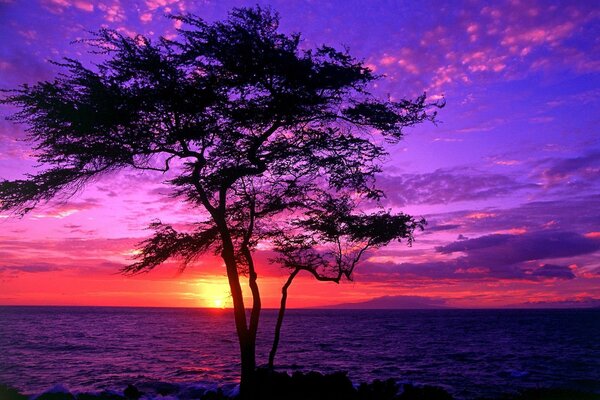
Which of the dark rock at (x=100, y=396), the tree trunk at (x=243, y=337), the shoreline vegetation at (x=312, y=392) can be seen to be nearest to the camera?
the tree trunk at (x=243, y=337)

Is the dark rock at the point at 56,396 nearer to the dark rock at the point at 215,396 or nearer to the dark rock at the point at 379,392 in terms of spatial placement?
the dark rock at the point at 215,396

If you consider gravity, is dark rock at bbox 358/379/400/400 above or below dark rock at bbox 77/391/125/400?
above

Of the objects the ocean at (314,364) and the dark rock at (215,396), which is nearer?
the dark rock at (215,396)

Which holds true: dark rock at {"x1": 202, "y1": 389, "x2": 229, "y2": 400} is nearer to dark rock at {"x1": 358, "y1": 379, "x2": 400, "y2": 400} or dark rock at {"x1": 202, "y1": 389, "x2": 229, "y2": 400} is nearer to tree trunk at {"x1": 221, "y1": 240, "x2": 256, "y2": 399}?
tree trunk at {"x1": 221, "y1": 240, "x2": 256, "y2": 399}

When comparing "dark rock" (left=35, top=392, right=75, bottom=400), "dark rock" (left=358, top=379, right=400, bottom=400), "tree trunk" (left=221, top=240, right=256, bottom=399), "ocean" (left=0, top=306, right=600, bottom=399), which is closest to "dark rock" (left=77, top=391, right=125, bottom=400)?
"dark rock" (left=35, top=392, right=75, bottom=400)

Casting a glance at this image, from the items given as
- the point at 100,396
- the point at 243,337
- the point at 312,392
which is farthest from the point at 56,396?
the point at 312,392

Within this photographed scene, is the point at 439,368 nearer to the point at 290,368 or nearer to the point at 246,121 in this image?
the point at 290,368

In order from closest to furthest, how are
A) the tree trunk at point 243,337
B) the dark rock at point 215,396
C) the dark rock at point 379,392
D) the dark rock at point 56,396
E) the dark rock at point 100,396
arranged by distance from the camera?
the tree trunk at point 243,337, the dark rock at point 379,392, the dark rock at point 56,396, the dark rock at point 215,396, the dark rock at point 100,396

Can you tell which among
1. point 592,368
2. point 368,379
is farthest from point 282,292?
point 592,368

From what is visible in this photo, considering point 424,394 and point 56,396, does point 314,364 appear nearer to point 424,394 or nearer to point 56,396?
point 424,394

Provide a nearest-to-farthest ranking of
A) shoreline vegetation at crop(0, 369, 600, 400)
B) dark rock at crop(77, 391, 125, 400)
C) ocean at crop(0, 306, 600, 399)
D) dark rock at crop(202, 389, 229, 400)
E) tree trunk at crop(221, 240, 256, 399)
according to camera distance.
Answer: tree trunk at crop(221, 240, 256, 399), shoreline vegetation at crop(0, 369, 600, 400), dark rock at crop(202, 389, 229, 400), dark rock at crop(77, 391, 125, 400), ocean at crop(0, 306, 600, 399)

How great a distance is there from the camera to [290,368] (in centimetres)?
3800

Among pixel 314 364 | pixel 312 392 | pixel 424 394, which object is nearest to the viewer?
pixel 312 392

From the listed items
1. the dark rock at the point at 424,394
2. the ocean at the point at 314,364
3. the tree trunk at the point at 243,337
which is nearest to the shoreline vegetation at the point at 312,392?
the dark rock at the point at 424,394
